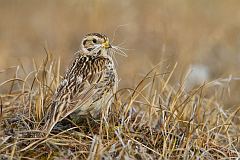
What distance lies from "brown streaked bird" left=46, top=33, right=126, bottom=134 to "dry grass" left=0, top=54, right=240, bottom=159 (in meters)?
0.10

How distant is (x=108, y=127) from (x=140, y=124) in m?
0.41

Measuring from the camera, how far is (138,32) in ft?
34.4

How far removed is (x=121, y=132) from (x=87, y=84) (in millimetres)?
411

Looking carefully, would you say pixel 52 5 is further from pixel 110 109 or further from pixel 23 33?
pixel 110 109

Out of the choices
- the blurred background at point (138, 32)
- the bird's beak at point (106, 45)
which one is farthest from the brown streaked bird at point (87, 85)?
the blurred background at point (138, 32)

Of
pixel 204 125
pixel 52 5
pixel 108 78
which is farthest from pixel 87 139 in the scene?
pixel 52 5

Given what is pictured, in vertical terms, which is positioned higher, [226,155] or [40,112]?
[40,112]

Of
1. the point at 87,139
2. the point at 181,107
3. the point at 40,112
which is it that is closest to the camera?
the point at 87,139

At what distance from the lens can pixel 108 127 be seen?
14.9ft

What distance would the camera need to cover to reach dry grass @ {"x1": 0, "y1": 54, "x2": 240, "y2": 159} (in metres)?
4.29

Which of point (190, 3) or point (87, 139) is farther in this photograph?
point (190, 3)

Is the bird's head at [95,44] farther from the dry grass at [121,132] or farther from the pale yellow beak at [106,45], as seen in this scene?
the dry grass at [121,132]

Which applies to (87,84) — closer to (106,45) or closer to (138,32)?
(106,45)

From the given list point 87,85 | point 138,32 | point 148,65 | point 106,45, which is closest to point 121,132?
point 87,85
